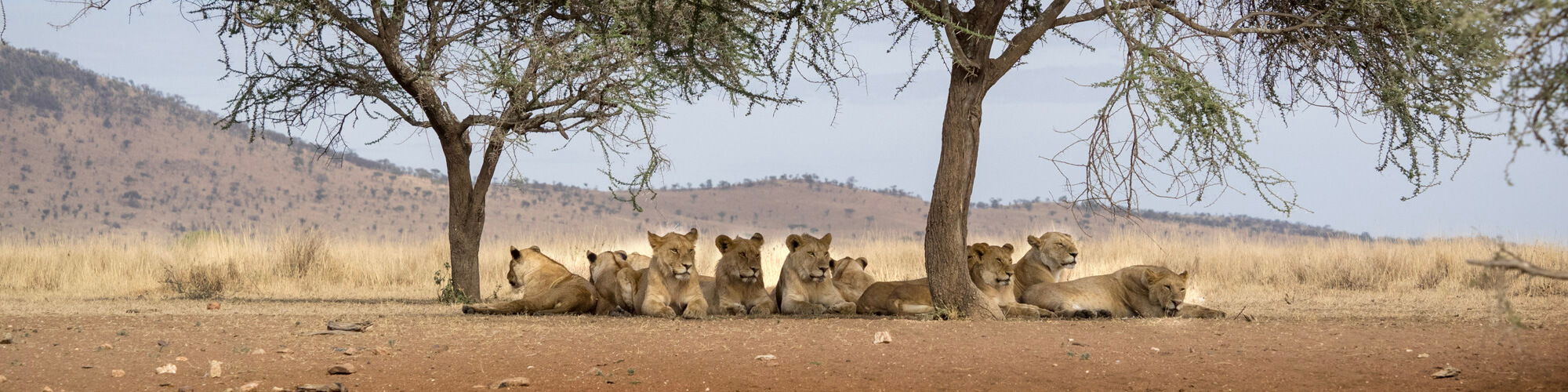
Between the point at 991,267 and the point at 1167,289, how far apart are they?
4.86 ft

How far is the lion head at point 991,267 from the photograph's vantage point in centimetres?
1045

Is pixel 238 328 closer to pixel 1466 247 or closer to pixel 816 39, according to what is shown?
pixel 816 39

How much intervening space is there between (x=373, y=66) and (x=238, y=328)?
17.1 ft

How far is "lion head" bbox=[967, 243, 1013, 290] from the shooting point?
10.4 metres

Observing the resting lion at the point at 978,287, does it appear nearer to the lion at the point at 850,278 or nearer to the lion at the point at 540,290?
the lion at the point at 850,278

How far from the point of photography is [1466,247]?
64.0 ft

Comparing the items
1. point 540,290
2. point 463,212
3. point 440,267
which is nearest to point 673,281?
point 540,290

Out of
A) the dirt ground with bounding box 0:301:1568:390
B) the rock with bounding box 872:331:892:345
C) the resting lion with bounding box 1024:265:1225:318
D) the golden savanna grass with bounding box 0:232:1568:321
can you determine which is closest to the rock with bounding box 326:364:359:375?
the dirt ground with bounding box 0:301:1568:390

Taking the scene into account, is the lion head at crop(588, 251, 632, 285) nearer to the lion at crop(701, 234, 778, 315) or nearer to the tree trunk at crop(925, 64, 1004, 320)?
the lion at crop(701, 234, 778, 315)

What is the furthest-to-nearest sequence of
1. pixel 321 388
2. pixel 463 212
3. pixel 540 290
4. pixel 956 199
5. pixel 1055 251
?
pixel 463 212, pixel 1055 251, pixel 540 290, pixel 956 199, pixel 321 388

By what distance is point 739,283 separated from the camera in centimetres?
1055

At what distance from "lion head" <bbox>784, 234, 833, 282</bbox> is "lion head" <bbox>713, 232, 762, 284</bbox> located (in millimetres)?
285

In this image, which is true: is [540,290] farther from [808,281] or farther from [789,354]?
[789,354]

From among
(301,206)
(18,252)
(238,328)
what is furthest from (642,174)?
(301,206)
